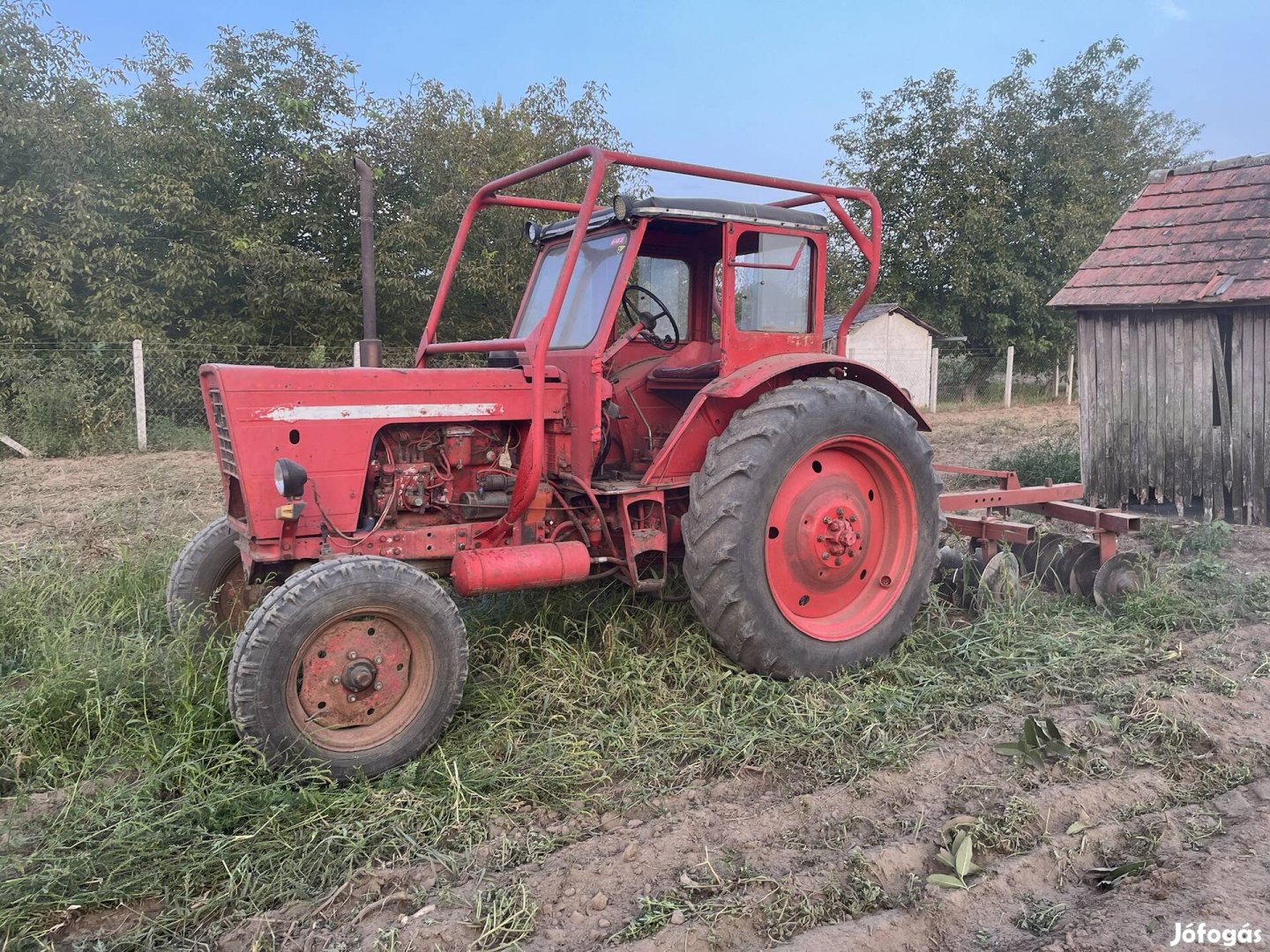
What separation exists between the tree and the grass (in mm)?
20715

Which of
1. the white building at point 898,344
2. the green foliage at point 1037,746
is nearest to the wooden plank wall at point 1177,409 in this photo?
the green foliage at point 1037,746

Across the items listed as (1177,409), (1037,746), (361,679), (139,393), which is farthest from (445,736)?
(139,393)

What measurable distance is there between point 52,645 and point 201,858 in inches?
59.7

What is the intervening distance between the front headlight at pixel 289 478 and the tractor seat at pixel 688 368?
186 cm

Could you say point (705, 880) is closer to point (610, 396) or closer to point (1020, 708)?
point (1020, 708)

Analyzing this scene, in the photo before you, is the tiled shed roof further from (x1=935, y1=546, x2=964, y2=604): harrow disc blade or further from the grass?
the grass

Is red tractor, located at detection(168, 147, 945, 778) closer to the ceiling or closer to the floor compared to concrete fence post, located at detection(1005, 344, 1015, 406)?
closer to the floor

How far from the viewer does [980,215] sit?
22.9 meters

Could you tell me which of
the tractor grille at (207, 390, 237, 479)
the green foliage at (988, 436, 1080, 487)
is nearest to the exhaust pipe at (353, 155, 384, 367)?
the tractor grille at (207, 390, 237, 479)

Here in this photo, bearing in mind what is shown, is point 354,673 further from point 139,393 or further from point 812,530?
point 139,393

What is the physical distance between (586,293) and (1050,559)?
348 cm

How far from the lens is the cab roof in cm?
405

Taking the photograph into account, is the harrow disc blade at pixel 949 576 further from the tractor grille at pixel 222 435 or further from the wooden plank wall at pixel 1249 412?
the tractor grille at pixel 222 435

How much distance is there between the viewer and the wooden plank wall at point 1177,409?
7539 millimetres
